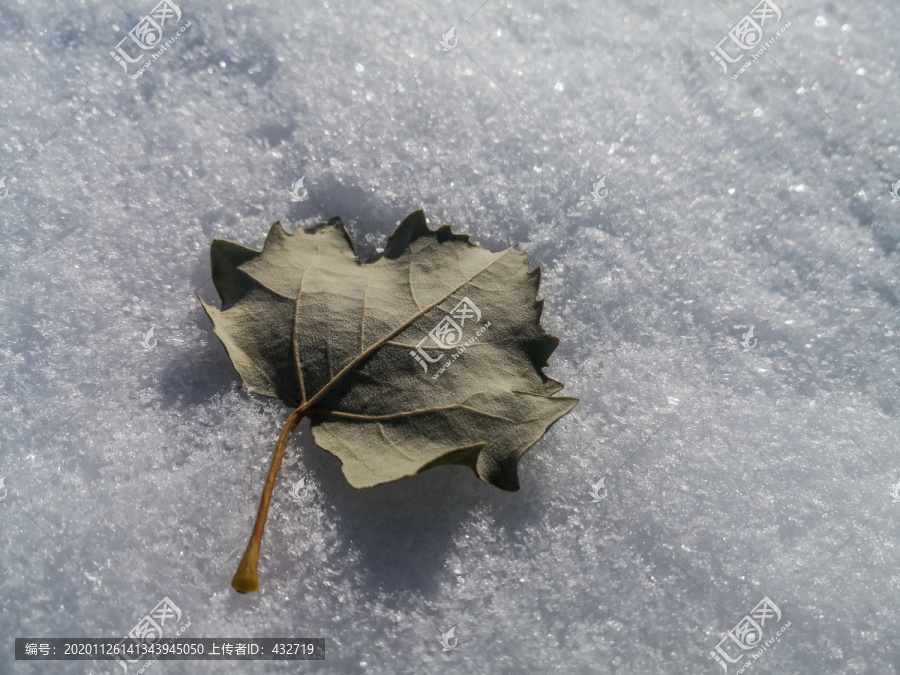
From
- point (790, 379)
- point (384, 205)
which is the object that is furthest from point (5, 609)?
point (790, 379)

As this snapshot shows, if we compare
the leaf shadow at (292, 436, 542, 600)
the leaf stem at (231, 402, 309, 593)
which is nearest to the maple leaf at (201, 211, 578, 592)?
the leaf stem at (231, 402, 309, 593)

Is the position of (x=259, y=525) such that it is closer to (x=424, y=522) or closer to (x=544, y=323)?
(x=424, y=522)

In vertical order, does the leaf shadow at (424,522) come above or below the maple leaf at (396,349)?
below

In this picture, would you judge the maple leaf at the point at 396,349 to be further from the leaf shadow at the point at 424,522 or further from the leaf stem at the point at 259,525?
the leaf shadow at the point at 424,522

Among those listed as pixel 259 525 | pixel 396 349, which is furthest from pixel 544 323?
pixel 259 525

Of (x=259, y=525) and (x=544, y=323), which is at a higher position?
(x=544, y=323)

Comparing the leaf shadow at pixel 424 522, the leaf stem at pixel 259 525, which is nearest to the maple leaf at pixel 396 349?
the leaf stem at pixel 259 525

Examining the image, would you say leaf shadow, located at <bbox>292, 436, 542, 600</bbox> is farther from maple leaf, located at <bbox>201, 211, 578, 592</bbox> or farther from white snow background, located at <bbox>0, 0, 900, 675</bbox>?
maple leaf, located at <bbox>201, 211, 578, 592</bbox>

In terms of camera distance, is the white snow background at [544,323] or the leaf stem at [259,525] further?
the white snow background at [544,323]

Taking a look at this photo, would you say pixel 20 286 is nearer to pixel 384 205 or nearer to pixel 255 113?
pixel 255 113
